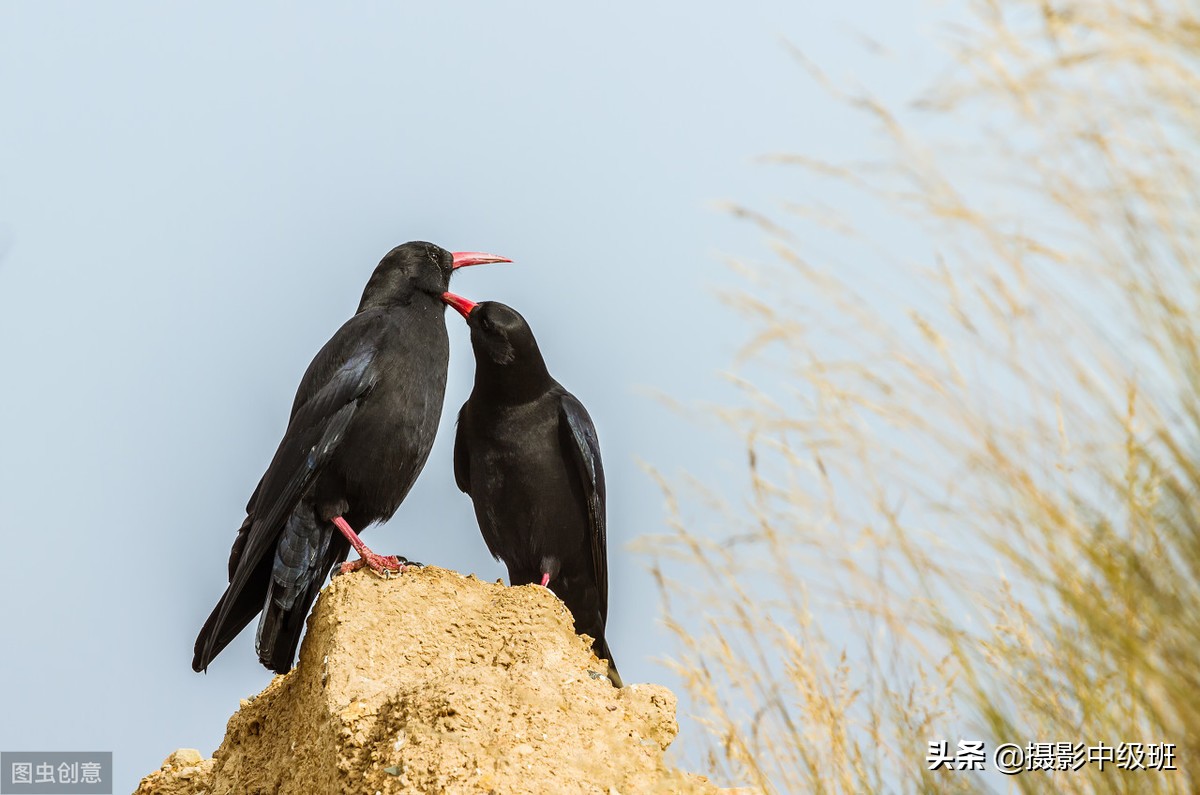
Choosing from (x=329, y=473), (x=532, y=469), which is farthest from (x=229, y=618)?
(x=532, y=469)

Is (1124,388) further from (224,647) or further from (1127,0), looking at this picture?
(224,647)

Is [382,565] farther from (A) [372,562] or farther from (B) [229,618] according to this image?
(B) [229,618]

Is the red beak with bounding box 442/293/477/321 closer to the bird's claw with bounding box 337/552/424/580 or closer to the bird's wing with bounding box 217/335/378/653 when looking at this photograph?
the bird's wing with bounding box 217/335/378/653

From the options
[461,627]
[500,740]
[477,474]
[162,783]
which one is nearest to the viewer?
[500,740]

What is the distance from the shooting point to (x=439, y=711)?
143 inches

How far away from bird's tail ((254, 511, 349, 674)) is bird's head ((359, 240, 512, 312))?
3.93ft

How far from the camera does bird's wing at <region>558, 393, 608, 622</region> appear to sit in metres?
5.86

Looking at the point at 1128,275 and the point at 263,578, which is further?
the point at 263,578

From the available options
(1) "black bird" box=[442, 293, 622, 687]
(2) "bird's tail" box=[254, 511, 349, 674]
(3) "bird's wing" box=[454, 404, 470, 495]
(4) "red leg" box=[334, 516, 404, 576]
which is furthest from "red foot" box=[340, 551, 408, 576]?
(3) "bird's wing" box=[454, 404, 470, 495]

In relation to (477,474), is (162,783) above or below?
below

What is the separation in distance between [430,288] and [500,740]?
290 cm

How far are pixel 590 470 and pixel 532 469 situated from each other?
277 mm

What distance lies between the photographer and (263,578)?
5.27m

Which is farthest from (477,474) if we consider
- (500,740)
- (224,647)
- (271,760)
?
(500,740)
